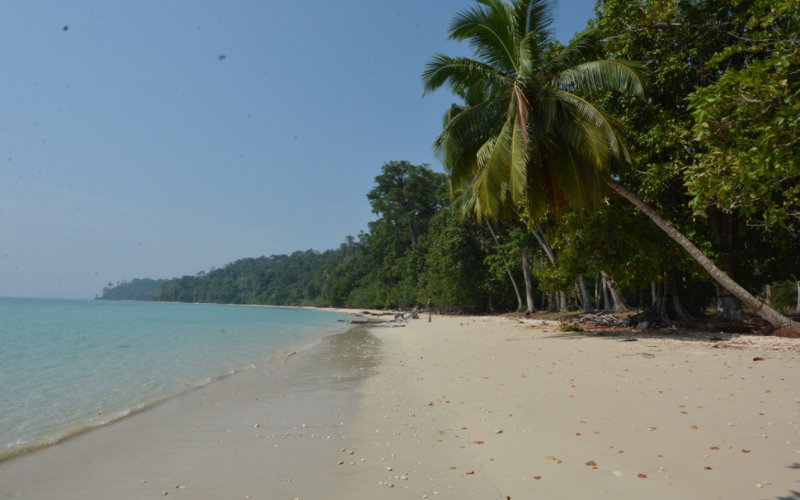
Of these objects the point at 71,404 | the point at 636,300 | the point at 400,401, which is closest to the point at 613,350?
the point at 400,401

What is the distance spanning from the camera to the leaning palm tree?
39.4ft

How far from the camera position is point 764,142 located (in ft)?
15.6

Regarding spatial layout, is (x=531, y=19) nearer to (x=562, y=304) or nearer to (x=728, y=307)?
(x=728, y=307)

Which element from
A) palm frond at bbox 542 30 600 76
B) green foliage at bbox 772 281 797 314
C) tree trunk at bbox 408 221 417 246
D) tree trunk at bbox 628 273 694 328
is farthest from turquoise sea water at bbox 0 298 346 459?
tree trunk at bbox 408 221 417 246

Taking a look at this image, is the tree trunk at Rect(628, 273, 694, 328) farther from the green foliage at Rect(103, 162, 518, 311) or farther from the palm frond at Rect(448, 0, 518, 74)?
the green foliage at Rect(103, 162, 518, 311)

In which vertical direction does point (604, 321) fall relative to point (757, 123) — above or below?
below

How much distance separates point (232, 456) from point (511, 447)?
2.90 meters

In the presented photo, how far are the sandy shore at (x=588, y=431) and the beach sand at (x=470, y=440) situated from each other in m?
0.02

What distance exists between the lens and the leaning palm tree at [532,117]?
12023mm

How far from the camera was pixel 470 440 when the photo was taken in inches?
202

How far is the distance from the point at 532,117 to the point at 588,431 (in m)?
9.86

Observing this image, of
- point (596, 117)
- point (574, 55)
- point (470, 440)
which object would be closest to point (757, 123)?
point (470, 440)

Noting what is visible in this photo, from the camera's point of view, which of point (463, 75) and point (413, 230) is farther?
point (413, 230)

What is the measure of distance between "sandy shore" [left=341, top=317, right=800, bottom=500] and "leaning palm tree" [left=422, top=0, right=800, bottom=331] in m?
4.84
